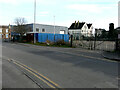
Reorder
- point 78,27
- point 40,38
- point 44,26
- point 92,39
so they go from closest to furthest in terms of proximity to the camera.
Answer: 1. point 92,39
2. point 40,38
3. point 44,26
4. point 78,27

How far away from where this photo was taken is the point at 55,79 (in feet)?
18.3

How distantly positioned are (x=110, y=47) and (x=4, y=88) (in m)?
15.0

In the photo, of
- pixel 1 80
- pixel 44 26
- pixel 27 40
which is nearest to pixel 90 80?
pixel 1 80

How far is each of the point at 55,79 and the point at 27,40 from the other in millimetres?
30107

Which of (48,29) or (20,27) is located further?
(48,29)

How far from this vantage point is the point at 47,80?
547 centimetres

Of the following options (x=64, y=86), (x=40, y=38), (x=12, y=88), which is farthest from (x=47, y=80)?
(x=40, y=38)

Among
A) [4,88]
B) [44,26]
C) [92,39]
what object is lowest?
[4,88]

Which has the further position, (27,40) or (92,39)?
(27,40)

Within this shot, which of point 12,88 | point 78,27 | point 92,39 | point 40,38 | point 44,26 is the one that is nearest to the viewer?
point 12,88

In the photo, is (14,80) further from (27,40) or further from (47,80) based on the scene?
(27,40)

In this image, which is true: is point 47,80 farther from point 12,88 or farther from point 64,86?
point 12,88

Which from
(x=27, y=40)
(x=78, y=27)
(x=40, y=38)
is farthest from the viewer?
(x=78, y=27)

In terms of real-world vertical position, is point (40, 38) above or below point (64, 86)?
above
